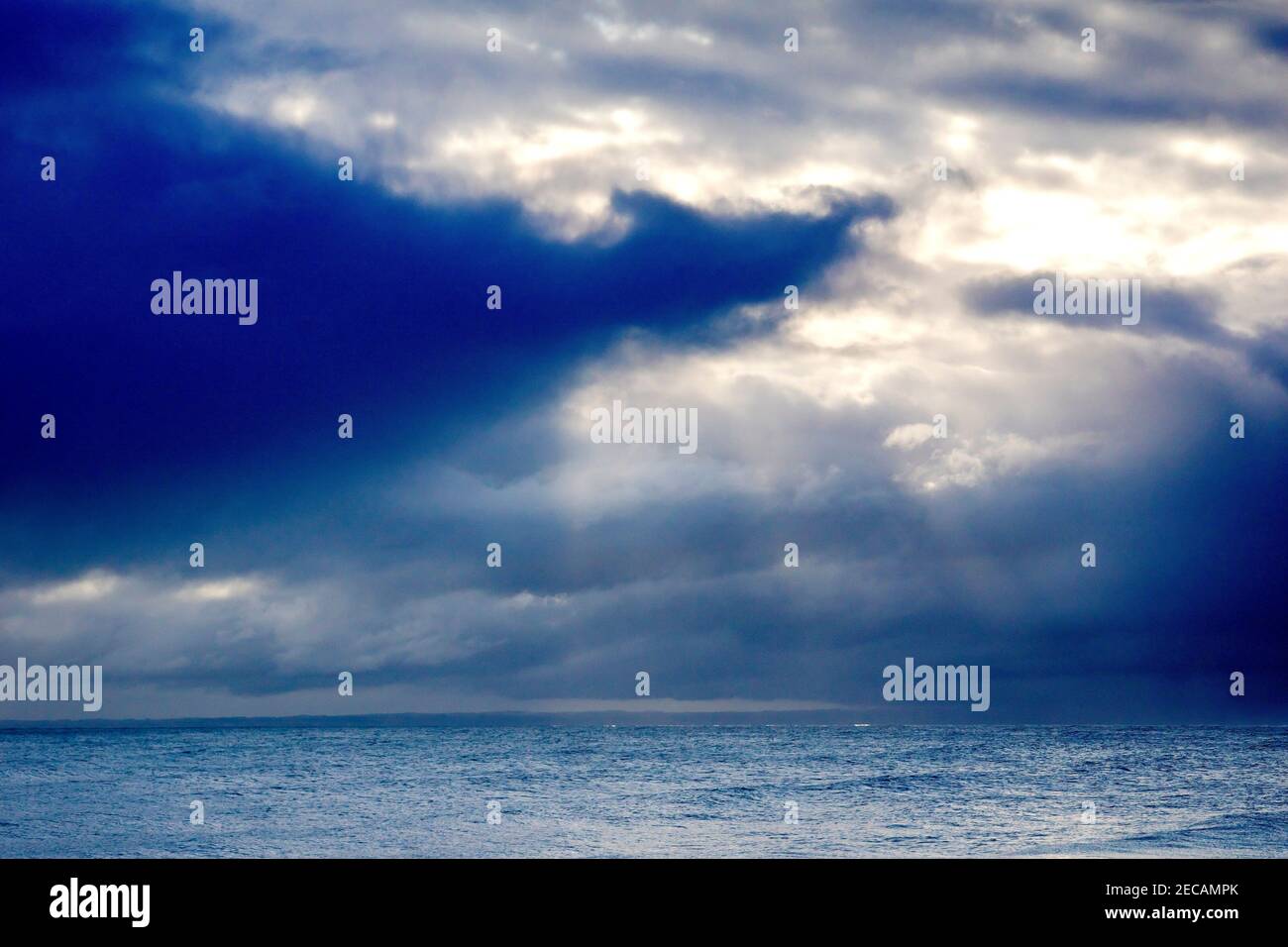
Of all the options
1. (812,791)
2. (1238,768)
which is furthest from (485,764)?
(1238,768)

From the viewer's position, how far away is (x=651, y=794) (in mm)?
53719

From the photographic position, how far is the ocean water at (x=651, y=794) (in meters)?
37.4

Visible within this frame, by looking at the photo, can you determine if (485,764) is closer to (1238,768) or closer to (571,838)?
(571,838)

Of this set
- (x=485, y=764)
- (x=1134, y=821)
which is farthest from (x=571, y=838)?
(x=485, y=764)

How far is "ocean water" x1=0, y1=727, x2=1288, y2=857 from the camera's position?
37.4 metres

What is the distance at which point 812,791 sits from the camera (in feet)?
178

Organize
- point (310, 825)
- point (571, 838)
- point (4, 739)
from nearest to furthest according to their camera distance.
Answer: point (571, 838) → point (310, 825) → point (4, 739)
